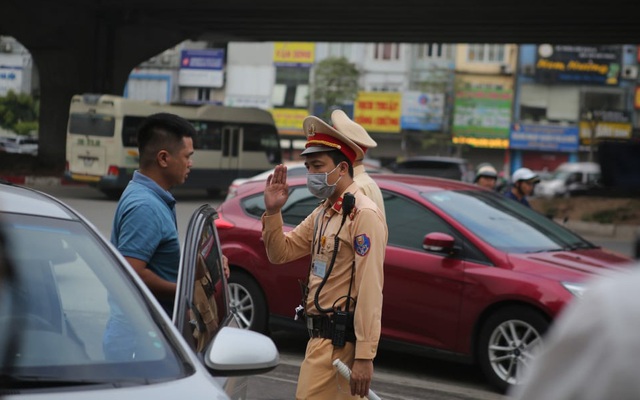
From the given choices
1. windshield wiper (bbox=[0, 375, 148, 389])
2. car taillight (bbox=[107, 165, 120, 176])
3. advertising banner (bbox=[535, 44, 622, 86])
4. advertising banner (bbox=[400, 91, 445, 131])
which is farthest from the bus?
advertising banner (bbox=[535, 44, 622, 86])

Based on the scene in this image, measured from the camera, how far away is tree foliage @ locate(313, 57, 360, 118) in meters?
63.2

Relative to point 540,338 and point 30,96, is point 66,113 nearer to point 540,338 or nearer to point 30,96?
point 30,96

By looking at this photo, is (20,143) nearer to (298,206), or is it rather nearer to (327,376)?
(298,206)

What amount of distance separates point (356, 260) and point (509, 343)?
3.56 metres

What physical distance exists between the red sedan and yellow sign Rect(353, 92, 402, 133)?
5571 centimetres

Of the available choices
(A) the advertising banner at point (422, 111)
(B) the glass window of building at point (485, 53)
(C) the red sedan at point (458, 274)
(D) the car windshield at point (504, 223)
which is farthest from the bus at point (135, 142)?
(B) the glass window of building at point (485, 53)

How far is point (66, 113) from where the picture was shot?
39.0 metres

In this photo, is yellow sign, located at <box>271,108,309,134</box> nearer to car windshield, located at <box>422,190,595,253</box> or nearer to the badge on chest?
car windshield, located at <box>422,190,595,253</box>

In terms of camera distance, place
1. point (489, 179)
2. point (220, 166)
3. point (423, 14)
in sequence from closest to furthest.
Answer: point (489, 179) < point (423, 14) < point (220, 166)

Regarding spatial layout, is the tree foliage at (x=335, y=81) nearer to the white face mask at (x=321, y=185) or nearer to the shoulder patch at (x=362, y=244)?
the white face mask at (x=321, y=185)

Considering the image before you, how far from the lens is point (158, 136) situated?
4.55 m

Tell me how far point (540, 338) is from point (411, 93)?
57.2m

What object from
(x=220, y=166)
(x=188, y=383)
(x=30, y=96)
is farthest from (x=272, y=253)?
(x=30, y=96)

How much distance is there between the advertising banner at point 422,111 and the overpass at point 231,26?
79.1ft
